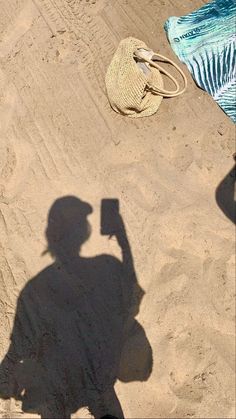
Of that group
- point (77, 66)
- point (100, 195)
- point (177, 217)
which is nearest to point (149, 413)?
point (177, 217)

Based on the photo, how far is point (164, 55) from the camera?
335 centimetres

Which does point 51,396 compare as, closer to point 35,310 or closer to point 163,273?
point 35,310

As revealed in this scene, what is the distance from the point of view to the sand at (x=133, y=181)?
Result: 2.79 m

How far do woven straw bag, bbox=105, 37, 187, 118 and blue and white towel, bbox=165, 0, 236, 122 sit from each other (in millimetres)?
176

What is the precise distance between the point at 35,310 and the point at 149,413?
1.09m

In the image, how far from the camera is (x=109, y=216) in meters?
3.03

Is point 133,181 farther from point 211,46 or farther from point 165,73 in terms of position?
point 211,46

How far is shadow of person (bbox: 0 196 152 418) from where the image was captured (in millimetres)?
2775

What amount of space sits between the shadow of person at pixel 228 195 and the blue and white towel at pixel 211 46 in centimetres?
50

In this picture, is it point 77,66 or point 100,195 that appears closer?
point 100,195

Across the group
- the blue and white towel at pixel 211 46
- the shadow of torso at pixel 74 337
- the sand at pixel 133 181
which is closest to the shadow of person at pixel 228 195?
the sand at pixel 133 181

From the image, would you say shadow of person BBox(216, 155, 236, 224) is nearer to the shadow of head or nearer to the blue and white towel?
the blue and white towel

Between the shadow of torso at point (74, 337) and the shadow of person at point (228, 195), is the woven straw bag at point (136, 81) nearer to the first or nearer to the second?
the shadow of person at point (228, 195)

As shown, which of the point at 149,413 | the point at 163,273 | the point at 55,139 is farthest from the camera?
the point at 55,139
